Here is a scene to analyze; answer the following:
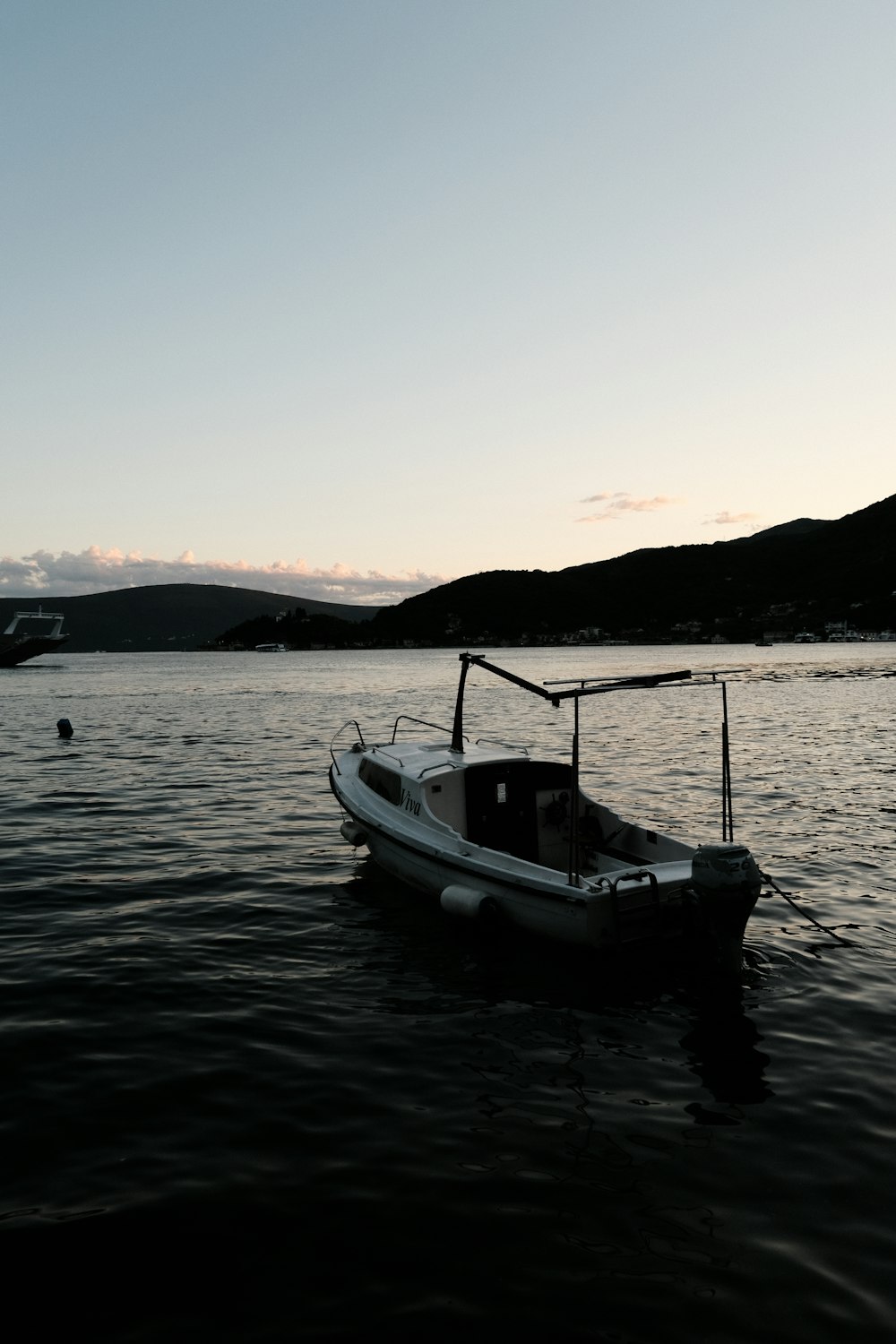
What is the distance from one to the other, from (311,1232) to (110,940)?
321 inches

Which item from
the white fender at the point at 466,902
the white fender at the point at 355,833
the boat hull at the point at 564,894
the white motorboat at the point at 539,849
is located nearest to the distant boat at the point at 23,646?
the white fender at the point at 355,833

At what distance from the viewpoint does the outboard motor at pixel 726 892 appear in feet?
37.1

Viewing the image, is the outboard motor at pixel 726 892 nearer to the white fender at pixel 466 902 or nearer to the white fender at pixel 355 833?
the white fender at pixel 466 902

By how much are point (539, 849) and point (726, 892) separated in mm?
5328

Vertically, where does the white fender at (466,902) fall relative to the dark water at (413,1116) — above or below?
above

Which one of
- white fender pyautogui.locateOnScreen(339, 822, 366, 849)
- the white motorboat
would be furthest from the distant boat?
the white motorboat

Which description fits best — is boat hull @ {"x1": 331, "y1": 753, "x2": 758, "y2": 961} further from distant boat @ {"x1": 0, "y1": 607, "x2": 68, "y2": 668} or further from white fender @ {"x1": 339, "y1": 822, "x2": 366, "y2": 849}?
distant boat @ {"x1": 0, "y1": 607, "x2": 68, "y2": 668}

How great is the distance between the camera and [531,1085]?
30.1ft

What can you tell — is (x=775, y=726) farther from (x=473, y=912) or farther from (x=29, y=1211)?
(x=29, y=1211)

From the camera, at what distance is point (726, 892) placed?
37.2 ft

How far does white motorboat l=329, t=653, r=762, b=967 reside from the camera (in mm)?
11844

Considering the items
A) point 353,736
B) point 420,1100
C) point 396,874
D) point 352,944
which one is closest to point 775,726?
point 353,736

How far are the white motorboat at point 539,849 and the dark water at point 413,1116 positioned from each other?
0.84m

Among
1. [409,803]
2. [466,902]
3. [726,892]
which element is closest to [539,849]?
[409,803]
